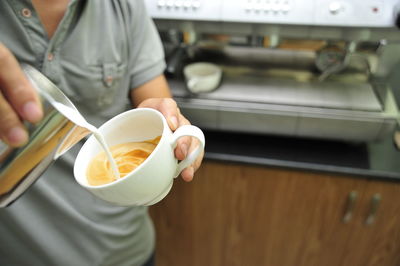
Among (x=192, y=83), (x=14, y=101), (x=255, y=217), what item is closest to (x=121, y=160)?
(x=14, y=101)

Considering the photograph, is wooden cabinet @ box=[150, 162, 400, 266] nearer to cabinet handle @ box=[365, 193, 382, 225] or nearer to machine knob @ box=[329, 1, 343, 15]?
cabinet handle @ box=[365, 193, 382, 225]

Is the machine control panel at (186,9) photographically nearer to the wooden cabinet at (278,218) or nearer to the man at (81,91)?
the man at (81,91)

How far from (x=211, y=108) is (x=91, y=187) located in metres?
0.58

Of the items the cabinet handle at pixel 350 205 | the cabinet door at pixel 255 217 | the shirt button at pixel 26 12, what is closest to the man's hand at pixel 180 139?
the shirt button at pixel 26 12

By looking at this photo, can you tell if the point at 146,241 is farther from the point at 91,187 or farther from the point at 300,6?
the point at 300,6

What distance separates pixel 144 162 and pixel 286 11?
2.15 feet

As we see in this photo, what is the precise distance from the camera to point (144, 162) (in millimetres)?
413

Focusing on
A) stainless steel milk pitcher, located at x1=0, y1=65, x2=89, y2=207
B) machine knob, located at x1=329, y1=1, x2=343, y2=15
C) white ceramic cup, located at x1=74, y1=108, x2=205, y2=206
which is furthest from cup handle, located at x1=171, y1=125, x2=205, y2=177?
machine knob, located at x1=329, y1=1, x2=343, y2=15

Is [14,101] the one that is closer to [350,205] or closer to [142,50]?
[142,50]

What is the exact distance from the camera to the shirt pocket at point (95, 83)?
66 cm

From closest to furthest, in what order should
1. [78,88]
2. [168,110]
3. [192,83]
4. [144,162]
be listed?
[144,162] < [168,110] < [78,88] < [192,83]

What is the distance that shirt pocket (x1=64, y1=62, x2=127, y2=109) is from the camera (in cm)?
66

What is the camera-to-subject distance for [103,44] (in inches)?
26.9

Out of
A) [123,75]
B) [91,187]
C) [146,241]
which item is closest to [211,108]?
[123,75]
